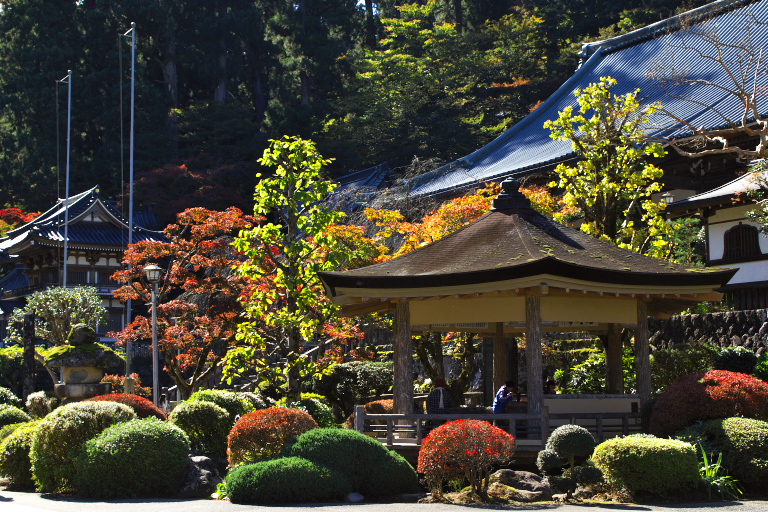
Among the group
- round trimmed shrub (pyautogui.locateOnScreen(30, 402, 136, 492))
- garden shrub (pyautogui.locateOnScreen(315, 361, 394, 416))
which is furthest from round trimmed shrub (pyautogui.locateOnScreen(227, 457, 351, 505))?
garden shrub (pyautogui.locateOnScreen(315, 361, 394, 416))

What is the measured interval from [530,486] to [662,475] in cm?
177

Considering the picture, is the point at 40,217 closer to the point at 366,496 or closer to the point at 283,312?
the point at 283,312

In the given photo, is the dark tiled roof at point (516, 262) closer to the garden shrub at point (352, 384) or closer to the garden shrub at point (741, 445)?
the garden shrub at point (741, 445)

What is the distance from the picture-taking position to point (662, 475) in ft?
33.5

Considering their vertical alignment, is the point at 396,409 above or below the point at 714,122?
below

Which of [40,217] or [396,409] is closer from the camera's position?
[396,409]

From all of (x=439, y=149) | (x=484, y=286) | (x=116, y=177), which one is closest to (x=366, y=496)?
(x=484, y=286)

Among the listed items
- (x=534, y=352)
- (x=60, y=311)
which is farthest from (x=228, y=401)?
(x=60, y=311)

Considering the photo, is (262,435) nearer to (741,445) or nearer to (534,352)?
(534,352)

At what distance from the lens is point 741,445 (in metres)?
10.8

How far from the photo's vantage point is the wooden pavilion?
12.6 meters

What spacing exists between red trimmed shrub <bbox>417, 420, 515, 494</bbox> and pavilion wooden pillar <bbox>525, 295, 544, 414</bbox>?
82.1 inches

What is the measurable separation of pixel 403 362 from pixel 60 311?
2164 cm

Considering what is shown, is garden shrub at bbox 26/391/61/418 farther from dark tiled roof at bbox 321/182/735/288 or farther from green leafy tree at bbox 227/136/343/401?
dark tiled roof at bbox 321/182/735/288
